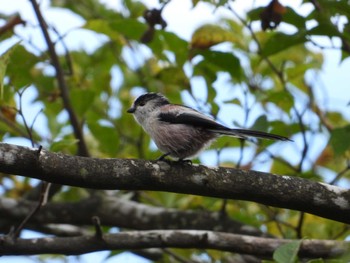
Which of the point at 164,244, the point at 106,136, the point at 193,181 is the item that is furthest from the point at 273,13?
the point at 106,136

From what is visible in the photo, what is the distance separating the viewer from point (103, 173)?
3.70 m

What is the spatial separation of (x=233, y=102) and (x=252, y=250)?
4.17ft

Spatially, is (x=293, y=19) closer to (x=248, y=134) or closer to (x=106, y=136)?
(x=248, y=134)

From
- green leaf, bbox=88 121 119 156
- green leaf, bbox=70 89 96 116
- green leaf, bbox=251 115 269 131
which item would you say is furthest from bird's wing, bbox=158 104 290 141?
green leaf, bbox=88 121 119 156

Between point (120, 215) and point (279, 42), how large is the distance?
2.20 metres

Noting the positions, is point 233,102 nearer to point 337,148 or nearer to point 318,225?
point 337,148

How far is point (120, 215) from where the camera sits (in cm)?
622

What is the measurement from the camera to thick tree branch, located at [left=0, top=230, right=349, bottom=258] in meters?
4.59

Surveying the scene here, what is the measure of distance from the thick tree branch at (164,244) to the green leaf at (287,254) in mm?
1150

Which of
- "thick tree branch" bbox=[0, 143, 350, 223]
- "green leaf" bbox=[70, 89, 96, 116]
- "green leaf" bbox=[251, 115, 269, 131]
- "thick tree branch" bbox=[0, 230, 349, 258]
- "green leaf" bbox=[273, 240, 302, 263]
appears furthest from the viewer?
"green leaf" bbox=[70, 89, 96, 116]

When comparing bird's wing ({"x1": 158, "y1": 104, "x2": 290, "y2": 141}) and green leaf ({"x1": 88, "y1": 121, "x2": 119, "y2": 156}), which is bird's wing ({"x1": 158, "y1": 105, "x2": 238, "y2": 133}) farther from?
green leaf ({"x1": 88, "y1": 121, "x2": 119, "y2": 156})

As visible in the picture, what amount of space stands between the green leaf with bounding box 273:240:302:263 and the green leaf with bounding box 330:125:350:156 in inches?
63.7

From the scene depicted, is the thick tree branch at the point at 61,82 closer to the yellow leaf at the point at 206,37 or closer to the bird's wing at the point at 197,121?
the bird's wing at the point at 197,121

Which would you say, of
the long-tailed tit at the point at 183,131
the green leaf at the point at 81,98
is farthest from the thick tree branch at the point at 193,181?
the green leaf at the point at 81,98
